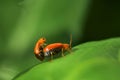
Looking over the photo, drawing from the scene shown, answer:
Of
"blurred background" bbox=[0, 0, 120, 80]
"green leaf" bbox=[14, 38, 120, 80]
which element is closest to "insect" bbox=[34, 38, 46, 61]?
"green leaf" bbox=[14, 38, 120, 80]

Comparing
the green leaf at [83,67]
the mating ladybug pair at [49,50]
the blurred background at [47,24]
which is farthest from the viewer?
the blurred background at [47,24]

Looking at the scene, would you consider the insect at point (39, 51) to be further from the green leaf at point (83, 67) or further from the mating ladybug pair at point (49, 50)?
the green leaf at point (83, 67)

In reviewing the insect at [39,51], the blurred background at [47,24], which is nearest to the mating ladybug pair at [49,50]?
the insect at [39,51]

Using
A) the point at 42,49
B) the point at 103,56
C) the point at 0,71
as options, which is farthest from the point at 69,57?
the point at 0,71

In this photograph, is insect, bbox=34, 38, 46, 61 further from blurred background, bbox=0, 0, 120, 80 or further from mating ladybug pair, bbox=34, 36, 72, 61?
blurred background, bbox=0, 0, 120, 80

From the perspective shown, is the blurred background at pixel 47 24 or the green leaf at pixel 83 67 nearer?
the green leaf at pixel 83 67

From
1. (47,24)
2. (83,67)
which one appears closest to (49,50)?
(83,67)
